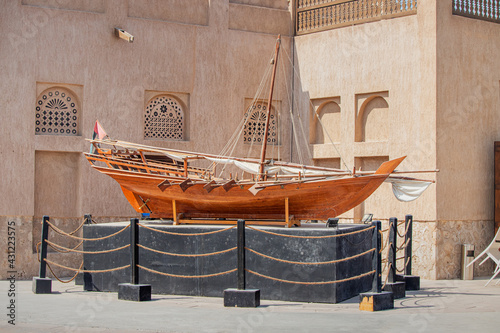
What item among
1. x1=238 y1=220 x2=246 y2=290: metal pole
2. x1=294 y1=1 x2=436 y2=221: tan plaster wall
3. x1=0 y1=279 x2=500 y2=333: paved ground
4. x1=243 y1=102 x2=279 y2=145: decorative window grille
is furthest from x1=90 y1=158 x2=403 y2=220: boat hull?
Result: x1=243 y1=102 x2=279 y2=145: decorative window grille

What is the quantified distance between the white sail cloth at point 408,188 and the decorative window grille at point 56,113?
23.1 feet

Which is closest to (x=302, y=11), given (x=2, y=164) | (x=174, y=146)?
(x=174, y=146)

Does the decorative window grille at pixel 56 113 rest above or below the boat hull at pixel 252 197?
above

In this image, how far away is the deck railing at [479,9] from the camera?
1391cm

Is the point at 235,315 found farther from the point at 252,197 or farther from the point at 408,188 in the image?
the point at 408,188

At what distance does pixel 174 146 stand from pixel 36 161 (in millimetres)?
2979

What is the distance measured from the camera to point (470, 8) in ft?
46.2

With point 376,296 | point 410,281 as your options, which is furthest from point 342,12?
point 376,296

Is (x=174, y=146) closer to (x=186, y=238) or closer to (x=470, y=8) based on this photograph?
(x=186, y=238)

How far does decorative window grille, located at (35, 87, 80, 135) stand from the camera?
46.4 ft

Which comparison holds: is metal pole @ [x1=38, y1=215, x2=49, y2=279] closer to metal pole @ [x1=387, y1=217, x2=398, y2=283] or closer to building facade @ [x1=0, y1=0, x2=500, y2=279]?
building facade @ [x1=0, y1=0, x2=500, y2=279]

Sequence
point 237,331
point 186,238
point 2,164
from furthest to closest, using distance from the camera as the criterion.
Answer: point 2,164, point 186,238, point 237,331

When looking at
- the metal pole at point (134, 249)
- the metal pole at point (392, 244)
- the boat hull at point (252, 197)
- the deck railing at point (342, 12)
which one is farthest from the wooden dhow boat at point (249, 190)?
the deck railing at point (342, 12)

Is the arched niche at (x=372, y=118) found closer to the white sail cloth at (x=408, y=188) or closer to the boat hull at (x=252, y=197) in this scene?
the white sail cloth at (x=408, y=188)
